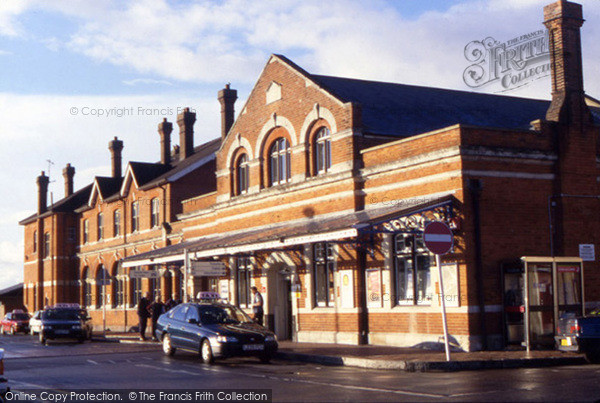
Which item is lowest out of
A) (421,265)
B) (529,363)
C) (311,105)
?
(529,363)

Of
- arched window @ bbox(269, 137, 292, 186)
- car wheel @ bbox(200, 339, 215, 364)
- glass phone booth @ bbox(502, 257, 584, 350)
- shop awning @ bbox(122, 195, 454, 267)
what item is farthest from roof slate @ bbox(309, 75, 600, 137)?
car wheel @ bbox(200, 339, 215, 364)

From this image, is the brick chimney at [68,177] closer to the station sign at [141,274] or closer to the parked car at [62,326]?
the parked car at [62,326]

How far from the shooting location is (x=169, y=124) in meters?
48.8

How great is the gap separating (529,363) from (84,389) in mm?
9036

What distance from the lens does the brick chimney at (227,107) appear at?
40531mm

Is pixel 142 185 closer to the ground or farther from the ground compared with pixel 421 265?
farther from the ground

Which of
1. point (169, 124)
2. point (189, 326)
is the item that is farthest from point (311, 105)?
point (169, 124)

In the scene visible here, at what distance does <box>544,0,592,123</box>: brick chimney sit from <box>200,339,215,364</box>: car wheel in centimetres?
1113

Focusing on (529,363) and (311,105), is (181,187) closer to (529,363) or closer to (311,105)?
(311,105)

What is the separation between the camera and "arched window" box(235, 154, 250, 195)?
30766 millimetres

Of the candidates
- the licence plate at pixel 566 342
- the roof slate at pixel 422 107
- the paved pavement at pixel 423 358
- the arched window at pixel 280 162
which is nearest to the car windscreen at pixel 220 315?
the paved pavement at pixel 423 358

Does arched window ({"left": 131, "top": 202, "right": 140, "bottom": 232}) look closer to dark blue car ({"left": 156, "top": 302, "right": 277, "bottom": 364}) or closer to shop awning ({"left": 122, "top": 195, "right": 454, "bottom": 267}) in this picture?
shop awning ({"left": 122, "top": 195, "right": 454, "bottom": 267})

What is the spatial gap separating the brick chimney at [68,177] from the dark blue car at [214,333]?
135 feet

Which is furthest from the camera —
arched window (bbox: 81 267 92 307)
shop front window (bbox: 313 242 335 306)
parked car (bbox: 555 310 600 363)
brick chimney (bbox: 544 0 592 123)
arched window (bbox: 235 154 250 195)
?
arched window (bbox: 81 267 92 307)
